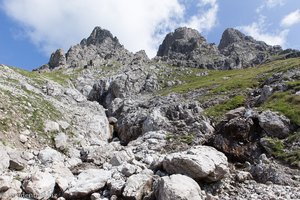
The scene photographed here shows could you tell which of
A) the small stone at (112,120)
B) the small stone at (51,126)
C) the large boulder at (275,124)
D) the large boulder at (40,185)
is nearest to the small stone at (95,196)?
the large boulder at (40,185)

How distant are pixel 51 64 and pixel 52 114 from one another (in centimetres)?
15348

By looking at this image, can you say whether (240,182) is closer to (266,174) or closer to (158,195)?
(266,174)

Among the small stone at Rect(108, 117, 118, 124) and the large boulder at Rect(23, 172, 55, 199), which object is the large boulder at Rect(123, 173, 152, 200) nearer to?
the large boulder at Rect(23, 172, 55, 199)

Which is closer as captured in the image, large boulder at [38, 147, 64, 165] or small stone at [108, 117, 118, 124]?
large boulder at [38, 147, 64, 165]

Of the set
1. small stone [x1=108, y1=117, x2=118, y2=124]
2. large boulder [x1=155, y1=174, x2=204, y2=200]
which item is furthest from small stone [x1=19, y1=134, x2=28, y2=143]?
small stone [x1=108, y1=117, x2=118, y2=124]

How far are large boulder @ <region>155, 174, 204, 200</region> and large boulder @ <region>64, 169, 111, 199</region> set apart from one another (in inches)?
160

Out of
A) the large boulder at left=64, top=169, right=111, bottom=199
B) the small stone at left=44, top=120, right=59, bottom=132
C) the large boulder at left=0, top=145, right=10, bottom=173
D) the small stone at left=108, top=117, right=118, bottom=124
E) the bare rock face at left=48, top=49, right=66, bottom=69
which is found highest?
the bare rock face at left=48, top=49, right=66, bottom=69

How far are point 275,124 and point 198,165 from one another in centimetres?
1577

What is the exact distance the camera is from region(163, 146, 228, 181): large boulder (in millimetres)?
20469

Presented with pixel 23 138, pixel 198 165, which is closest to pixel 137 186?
pixel 198 165

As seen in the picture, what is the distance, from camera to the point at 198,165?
67.1ft

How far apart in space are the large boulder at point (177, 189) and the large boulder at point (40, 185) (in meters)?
6.60

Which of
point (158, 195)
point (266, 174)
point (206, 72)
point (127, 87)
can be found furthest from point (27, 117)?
point (206, 72)

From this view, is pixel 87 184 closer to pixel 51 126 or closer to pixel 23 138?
pixel 23 138
